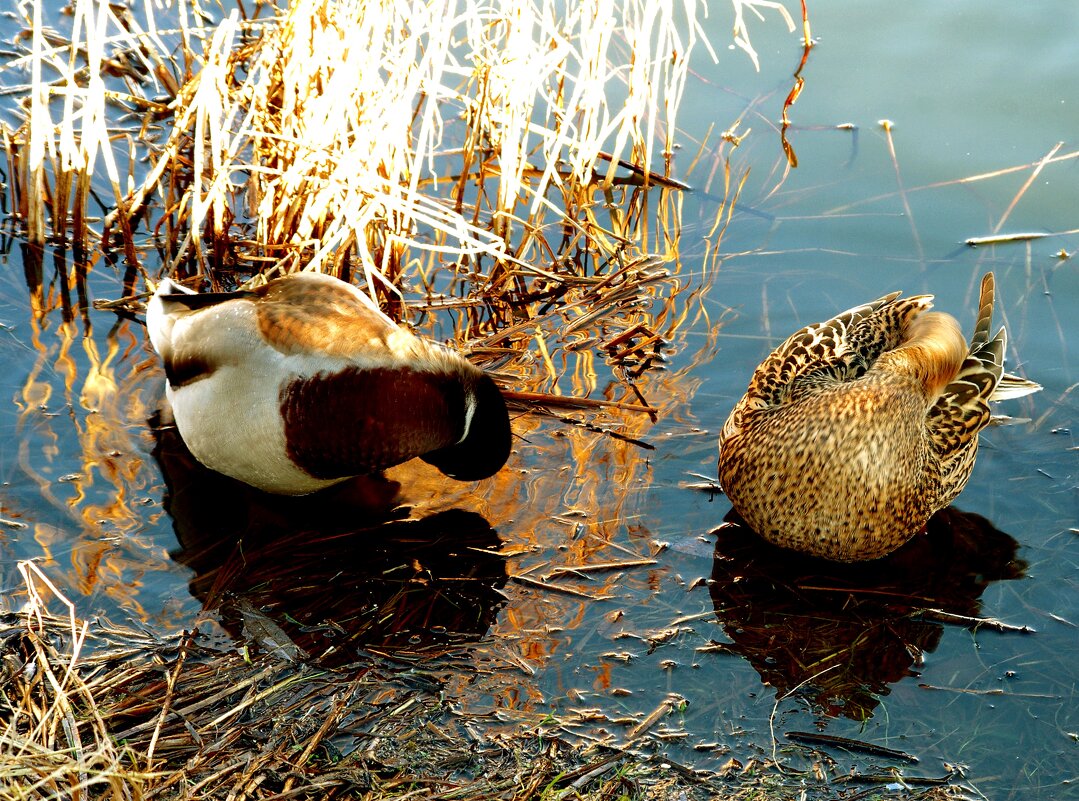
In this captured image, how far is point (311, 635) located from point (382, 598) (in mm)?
274

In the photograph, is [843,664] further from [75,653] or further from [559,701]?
[75,653]

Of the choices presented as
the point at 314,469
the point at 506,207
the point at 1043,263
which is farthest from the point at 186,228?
the point at 1043,263

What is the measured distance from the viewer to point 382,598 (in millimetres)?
3842

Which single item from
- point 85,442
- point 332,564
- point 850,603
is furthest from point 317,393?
point 850,603

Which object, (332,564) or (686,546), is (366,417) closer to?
(332,564)

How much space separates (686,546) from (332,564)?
1.13 m

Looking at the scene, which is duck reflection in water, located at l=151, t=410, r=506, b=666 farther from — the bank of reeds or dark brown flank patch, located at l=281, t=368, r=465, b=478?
the bank of reeds

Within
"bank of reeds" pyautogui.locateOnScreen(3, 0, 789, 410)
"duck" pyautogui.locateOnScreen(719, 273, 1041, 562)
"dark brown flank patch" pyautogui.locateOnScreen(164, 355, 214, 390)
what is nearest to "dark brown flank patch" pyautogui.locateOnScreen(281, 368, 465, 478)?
"dark brown flank patch" pyautogui.locateOnScreen(164, 355, 214, 390)

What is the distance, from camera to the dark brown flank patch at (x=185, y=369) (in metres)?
4.07

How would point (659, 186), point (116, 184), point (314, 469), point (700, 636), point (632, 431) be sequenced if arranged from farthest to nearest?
point (659, 186) → point (116, 184) → point (632, 431) → point (314, 469) → point (700, 636)

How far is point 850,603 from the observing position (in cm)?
389

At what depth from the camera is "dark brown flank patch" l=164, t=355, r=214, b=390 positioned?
4.07 metres

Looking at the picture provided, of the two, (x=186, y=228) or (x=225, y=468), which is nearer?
(x=225, y=468)

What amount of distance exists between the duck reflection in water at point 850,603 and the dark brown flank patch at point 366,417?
100cm
